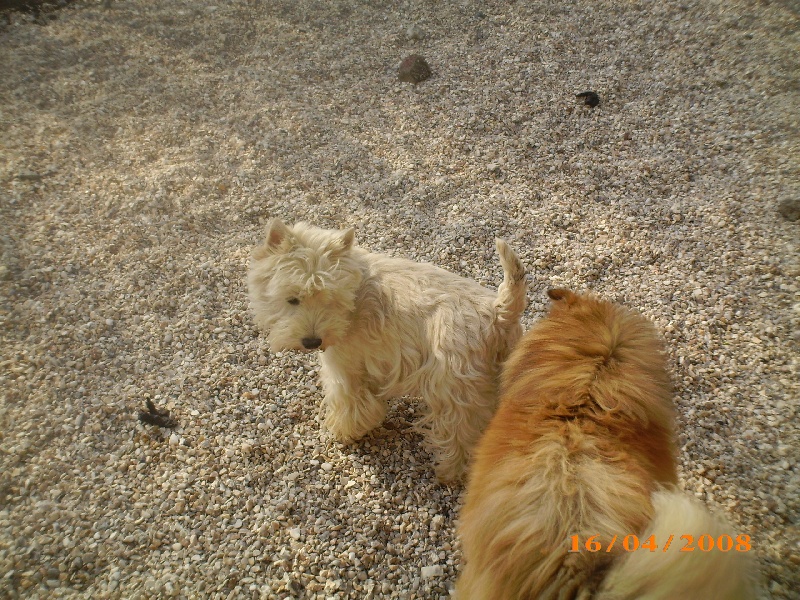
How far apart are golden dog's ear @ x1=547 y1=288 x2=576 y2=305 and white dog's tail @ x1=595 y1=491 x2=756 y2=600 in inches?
43.5

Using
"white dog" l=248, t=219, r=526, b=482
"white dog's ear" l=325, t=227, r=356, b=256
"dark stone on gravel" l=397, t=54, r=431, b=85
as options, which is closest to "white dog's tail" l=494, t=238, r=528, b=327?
"white dog" l=248, t=219, r=526, b=482

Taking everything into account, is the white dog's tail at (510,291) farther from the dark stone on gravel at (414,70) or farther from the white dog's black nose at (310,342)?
the dark stone on gravel at (414,70)

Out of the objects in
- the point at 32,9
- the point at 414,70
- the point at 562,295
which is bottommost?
the point at 562,295

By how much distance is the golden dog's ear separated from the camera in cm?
237

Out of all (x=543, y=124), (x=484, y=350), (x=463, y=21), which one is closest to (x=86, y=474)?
(x=484, y=350)

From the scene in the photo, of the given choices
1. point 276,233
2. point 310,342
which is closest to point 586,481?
point 310,342

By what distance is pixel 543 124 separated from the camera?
5.26 meters

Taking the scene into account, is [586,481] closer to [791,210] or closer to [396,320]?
[396,320]

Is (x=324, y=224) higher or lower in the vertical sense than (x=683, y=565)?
lower

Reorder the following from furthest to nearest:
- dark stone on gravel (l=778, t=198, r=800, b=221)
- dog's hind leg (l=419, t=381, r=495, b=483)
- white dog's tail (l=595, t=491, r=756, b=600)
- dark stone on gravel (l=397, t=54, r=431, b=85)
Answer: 1. dark stone on gravel (l=397, t=54, r=431, b=85)
2. dark stone on gravel (l=778, t=198, r=800, b=221)
3. dog's hind leg (l=419, t=381, r=495, b=483)
4. white dog's tail (l=595, t=491, r=756, b=600)

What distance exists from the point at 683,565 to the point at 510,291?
154 centimetres

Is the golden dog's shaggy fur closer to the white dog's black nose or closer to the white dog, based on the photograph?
the white dog
